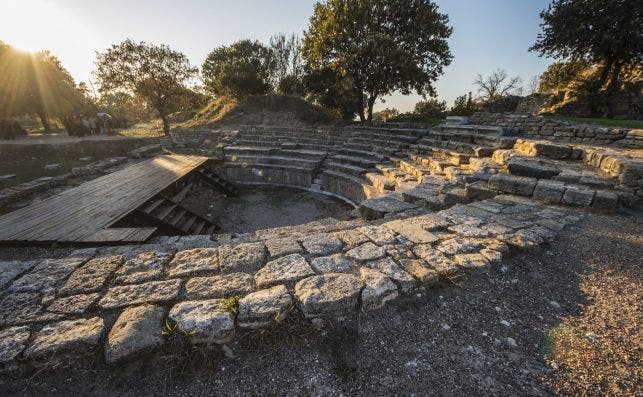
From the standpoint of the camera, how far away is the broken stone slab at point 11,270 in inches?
106

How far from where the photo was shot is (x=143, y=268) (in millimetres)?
2852

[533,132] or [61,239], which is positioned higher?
[533,132]

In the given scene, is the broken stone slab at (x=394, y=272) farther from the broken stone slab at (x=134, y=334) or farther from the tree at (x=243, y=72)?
the tree at (x=243, y=72)

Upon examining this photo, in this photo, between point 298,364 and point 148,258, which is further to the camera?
point 148,258

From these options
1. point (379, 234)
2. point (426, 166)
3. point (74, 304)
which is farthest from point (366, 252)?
point (426, 166)

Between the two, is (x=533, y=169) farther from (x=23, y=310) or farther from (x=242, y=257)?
(x=23, y=310)

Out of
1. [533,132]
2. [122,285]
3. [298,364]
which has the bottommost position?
[298,364]

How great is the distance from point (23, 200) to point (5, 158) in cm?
896

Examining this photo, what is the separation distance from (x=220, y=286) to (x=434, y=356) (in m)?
1.98

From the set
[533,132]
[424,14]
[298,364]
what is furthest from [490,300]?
[424,14]

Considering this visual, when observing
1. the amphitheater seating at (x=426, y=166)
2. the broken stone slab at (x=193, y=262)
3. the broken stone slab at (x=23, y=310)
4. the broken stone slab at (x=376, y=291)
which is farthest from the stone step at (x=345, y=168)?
the broken stone slab at (x=23, y=310)

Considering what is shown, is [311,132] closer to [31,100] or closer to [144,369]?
[144,369]

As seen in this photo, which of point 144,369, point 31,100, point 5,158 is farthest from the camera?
point 31,100

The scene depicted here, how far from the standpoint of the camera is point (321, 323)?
2.20 metres
